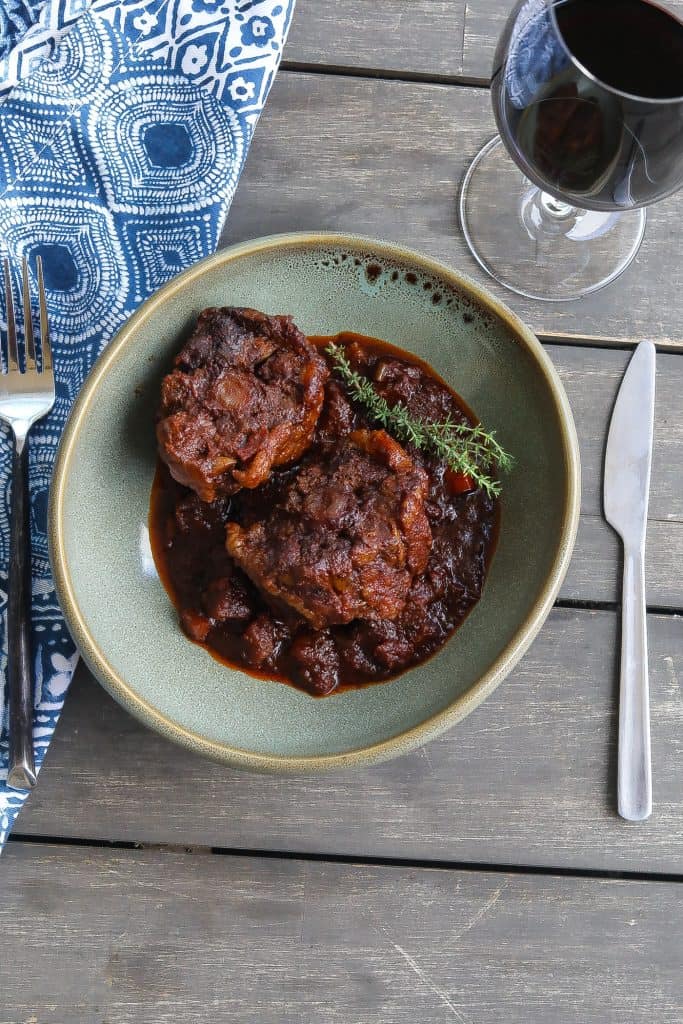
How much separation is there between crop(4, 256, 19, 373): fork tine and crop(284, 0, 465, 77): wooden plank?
1.09 metres

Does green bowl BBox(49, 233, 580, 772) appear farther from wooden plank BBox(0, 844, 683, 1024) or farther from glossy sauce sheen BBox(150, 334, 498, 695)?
wooden plank BBox(0, 844, 683, 1024)

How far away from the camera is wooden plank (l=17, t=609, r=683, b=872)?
8.29ft

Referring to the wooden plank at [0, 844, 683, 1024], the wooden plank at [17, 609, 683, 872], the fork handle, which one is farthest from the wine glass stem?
the wooden plank at [0, 844, 683, 1024]

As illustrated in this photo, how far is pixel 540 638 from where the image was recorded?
2.59 metres

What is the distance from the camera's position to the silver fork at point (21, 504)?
2.37 meters

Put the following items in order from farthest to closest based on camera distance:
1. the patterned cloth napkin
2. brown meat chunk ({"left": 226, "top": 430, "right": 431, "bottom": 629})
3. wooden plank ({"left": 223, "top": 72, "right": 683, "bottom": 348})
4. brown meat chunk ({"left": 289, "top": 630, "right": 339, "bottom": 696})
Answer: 1. wooden plank ({"left": 223, "top": 72, "right": 683, "bottom": 348})
2. the patterned cloth napkin
3. brown meat chunk ({"left": 289, "top": 630, "right": 339, "bottom": 696})
4. brown meat chunk ({"left": 226, "top": 430, "right": 431, "bottom": 629})

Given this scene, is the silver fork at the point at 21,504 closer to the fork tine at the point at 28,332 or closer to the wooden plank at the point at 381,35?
the fork tine at the point at 28,332

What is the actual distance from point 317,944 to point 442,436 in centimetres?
148

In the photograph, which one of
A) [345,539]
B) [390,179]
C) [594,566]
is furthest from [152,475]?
[594,566]

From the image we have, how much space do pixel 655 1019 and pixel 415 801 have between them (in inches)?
36.1

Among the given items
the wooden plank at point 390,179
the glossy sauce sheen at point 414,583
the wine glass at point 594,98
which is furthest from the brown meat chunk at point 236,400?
the wine glass at point 594,98

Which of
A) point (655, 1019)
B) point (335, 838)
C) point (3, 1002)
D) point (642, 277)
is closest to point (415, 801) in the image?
point (335, 838)

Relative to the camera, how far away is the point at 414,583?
2.29 meters

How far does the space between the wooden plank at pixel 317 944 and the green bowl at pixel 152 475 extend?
0.55 metres
